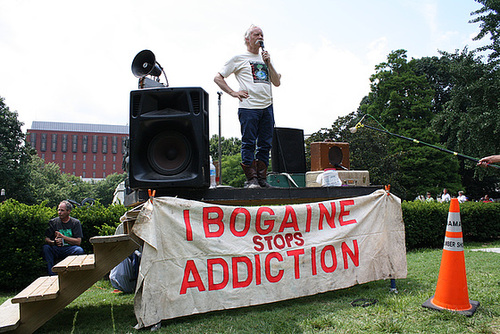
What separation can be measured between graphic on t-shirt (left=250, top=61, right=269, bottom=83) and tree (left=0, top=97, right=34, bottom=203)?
3138cm

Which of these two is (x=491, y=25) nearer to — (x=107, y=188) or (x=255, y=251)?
(x=255, y=251)

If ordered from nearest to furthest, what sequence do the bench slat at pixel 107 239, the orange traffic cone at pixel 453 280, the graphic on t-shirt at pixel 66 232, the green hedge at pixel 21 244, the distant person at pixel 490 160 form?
the bench slat at pixel 107 239
the orange traffic cone at pixel 453 280
the distant person at pixel 490 160
the graphic on t-shirt at pixel 66 232
the green hedge at pixel 21 244

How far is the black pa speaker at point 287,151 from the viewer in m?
7.14

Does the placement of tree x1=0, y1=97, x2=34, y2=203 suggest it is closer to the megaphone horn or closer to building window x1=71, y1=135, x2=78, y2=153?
the megaphone horn

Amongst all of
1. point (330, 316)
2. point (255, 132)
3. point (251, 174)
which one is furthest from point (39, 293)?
point (255, 132)

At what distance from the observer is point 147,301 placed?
3.21 metres

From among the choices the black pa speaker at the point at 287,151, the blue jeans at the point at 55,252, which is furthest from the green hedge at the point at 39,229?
the black pa speaker at the point at 287,151

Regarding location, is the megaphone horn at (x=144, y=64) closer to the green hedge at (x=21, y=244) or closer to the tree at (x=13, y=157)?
the green hedge at (x=21, y=244)

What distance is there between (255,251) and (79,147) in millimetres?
119744

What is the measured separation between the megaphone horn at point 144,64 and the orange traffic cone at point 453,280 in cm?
463

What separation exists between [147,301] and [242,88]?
2658 mm

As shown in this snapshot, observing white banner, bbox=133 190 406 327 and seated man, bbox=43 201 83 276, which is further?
seated man, bbox=43 201 83 276

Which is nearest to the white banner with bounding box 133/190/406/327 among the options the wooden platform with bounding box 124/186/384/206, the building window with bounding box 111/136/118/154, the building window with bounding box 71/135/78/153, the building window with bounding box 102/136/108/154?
the wooden platform with bounding box 124/186/384/206

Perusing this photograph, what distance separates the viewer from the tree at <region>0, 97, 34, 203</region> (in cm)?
2988
